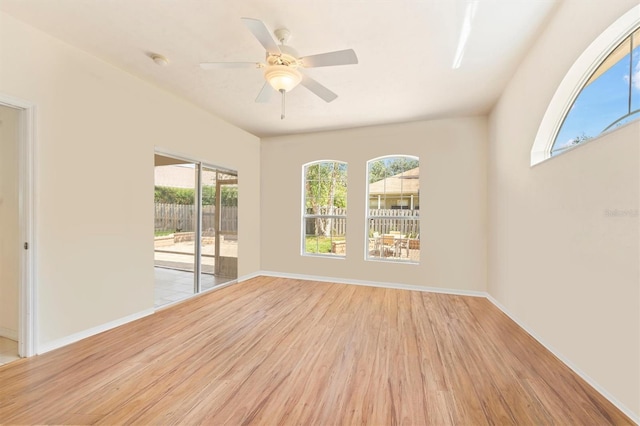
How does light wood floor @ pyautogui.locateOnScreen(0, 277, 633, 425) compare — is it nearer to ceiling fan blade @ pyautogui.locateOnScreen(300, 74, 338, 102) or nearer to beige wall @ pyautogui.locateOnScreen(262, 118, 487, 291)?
beige wall @ pyautogui.locateOnScreen(262, 118, 487, 291)

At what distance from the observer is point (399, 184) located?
4.83 metres

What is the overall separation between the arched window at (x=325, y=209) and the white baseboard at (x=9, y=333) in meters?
3.91

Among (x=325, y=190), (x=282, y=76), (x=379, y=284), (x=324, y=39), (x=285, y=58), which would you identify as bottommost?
(x=379, y=284)

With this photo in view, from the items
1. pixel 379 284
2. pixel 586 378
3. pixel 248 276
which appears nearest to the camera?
pixel 586 378

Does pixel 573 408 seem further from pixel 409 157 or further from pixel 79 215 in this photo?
pixel 79 215

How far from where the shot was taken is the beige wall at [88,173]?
2359mm

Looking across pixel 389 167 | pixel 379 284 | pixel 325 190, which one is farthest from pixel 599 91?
pixel 325 190

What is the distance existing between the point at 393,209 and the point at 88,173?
4.37m

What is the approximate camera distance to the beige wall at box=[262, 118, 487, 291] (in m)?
4.29

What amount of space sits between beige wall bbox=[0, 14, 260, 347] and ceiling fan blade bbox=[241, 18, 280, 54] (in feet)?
5.92

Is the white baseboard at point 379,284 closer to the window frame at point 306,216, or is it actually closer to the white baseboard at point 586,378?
the window frame at point 306,216

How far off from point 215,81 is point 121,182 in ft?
5.39

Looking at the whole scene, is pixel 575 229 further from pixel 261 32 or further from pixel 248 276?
pixel 248 276

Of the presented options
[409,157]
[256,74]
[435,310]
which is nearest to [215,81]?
[256,74]
